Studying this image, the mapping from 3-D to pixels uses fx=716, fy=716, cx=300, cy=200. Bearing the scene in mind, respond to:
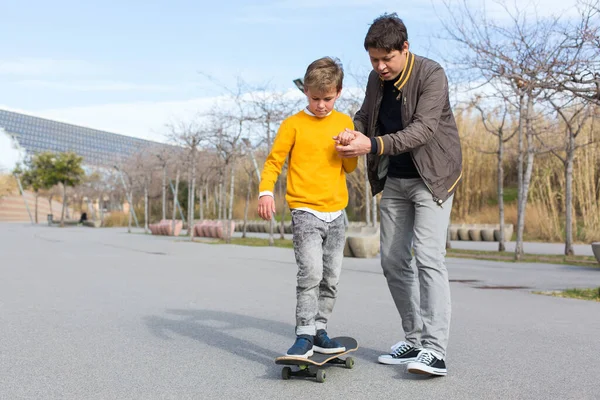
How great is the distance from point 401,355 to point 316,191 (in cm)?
116

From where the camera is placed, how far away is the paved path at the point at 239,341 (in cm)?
378

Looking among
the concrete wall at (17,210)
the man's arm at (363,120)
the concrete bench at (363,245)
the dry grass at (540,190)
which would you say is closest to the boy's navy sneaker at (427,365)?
the man's arm at (363,120)

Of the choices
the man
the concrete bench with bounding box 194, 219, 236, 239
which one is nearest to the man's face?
the man

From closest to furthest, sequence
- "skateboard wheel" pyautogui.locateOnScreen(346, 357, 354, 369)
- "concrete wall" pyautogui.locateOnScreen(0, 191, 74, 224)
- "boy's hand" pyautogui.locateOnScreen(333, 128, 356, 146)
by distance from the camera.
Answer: "boy's hand" pyautogui.locateOnScreen(333, 128, 356, 146), "skateboard wheel" pyautogui.locateOnScreen(346, 357, 354, 369), "concrete wall" pyautogui.locateOnScreen(0, 191, 74, 224)

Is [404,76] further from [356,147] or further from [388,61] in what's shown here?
[356,147]

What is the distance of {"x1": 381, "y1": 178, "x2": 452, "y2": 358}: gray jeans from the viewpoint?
4.02 m

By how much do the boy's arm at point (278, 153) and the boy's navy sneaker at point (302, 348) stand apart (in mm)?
865

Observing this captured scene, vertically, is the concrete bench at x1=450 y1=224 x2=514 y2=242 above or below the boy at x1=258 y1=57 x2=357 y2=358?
below

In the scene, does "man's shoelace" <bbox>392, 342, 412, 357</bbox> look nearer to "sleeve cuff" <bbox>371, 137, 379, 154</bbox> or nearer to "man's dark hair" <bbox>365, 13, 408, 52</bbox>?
"sleeve cuff" <bbox>371, 137, 379, 154</bbox>

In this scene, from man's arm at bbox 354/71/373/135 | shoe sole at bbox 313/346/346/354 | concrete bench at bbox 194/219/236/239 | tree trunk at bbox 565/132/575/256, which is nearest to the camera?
shoe sole at bbox 313/346/346/354

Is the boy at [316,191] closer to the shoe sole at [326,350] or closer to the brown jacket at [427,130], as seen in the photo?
the shoe sole at [326,350]

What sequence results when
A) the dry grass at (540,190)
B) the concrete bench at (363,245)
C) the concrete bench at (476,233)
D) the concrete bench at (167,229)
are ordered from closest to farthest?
the concrete bench at (363,245) → the dry grass at (540,190) → the concrete bench at (476,233) → the concrete bench at (167,229)

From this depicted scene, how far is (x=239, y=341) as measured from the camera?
5.27 meters

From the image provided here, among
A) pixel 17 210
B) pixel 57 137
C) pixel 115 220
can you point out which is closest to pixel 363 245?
pixel 115 220
